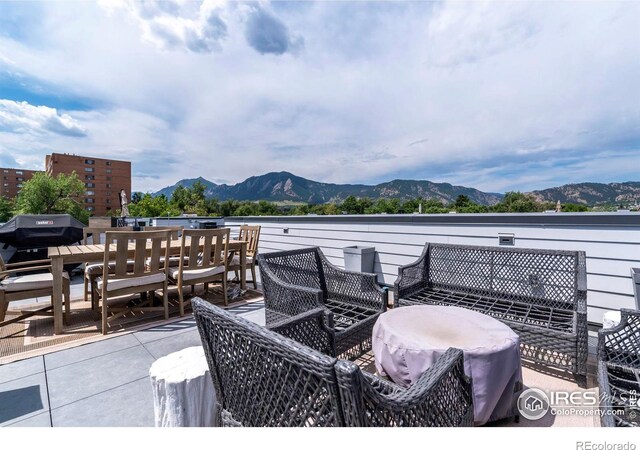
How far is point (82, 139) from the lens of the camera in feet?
52.5

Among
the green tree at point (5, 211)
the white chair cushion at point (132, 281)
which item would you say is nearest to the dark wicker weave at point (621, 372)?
the white chair cushion at point (132, 281)

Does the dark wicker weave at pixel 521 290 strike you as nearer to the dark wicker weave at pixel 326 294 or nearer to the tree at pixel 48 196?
the dark wicker weave at pixel 326 294

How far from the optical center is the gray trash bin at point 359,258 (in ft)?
14.5

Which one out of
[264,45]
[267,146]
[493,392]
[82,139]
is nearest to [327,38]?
[264,45]

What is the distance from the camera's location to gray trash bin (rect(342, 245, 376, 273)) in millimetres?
4406

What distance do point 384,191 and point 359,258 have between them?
69.3 m

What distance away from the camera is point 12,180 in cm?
5575

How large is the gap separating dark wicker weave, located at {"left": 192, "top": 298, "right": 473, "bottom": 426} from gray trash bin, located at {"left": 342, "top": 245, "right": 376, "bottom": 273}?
3.10 metres

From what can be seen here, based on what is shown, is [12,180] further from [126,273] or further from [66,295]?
[126,273]

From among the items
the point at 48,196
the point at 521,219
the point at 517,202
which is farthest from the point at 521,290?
the point at 48,196

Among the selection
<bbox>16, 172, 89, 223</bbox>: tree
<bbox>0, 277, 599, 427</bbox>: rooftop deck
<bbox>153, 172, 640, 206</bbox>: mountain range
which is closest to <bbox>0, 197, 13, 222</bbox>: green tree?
<bbox>16, 172, 89, 223</bbox>: tree

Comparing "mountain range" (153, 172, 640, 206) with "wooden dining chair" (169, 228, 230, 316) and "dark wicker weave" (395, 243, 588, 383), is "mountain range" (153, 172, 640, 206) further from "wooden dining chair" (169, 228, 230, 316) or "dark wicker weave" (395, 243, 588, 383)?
"wooden dining chair" (169, 228, 230, 316)

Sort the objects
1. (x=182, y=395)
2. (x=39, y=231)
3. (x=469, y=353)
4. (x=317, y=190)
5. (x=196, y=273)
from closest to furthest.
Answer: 1. (x=182, y=395)
2. (x=469, y=353)
3. (x=196, y=273)
4. (x=39, y=231)
5. (x=317, y=190)

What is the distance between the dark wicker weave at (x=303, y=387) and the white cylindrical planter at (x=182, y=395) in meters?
0.24
